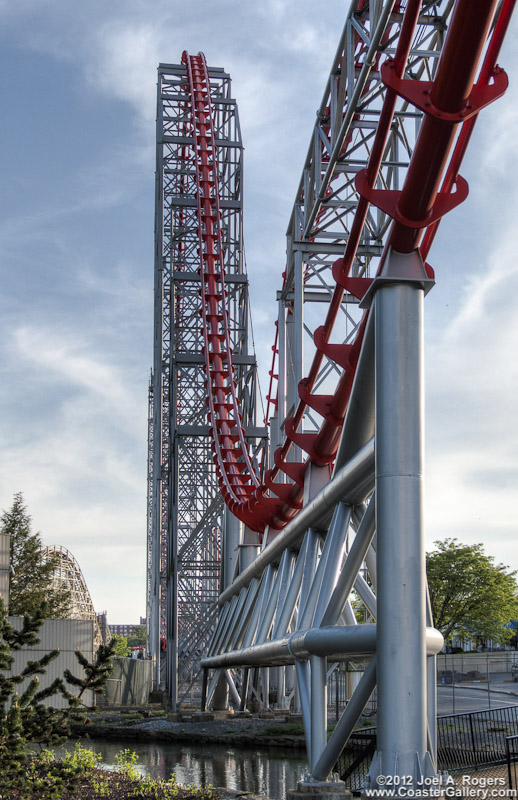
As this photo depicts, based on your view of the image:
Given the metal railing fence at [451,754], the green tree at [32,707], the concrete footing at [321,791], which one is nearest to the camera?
the green tree at [32,707]

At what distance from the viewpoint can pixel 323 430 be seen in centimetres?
1286

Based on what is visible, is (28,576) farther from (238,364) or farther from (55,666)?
(238,364)

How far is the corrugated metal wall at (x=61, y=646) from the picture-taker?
31.9m

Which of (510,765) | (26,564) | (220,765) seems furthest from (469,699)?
(26,564)

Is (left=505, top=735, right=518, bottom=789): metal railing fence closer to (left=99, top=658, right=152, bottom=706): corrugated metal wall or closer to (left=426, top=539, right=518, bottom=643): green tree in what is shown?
(left=99, top=658, right=152, bottom=706): corrugated metal wall

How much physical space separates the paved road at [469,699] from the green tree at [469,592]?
15.4 meters

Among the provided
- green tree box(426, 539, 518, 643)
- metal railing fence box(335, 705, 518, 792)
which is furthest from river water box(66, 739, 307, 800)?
green tree box(426, 539, 518, 643)

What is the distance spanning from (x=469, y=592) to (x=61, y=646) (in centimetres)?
2447

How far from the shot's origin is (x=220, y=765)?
1944cm

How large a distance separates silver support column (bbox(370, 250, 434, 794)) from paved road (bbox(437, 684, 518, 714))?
17.1m

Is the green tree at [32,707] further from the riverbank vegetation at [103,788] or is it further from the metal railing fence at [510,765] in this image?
the metal railing fence at [510,765]

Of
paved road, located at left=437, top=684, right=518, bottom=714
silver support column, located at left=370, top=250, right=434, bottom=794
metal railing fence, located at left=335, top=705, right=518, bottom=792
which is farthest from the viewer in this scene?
paved road, located at left=437, top=684, right=518, bottom=714

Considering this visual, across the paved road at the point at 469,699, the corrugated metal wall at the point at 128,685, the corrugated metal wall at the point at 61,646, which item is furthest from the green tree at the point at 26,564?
the paved road at the point at 469,699

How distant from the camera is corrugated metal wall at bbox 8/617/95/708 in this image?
31.9 m
